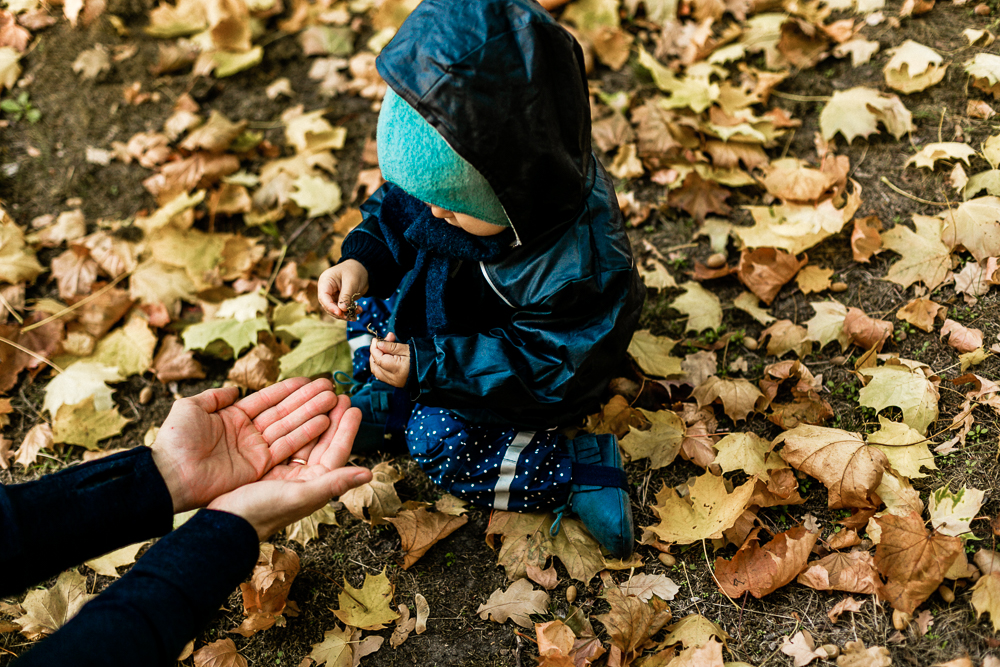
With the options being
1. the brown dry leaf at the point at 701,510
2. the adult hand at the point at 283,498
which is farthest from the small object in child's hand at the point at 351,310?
the brown dry leaf at the point at 701,510

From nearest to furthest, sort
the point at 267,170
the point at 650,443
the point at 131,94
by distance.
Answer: the point at 650,443 → the point at 267,170 → the point at 131,94

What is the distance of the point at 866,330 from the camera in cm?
228

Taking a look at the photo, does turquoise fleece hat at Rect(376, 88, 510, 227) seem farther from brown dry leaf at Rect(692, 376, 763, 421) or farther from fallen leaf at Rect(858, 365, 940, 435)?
fallen leaf at Rect(858, 365, 940, 435)

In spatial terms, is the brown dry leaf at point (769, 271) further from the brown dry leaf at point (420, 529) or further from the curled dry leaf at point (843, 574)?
the brown dry leaf at point (420, 529)

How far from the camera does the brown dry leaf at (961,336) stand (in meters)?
2.15

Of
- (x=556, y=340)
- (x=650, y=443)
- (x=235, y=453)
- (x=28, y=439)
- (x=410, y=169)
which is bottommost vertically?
(x=650, y=443)

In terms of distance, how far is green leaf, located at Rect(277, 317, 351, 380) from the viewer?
96.2 inches

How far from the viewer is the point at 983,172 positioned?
97.0 inches

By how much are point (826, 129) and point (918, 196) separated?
19.4 inches

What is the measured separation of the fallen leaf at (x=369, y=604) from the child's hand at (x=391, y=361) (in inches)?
25.4

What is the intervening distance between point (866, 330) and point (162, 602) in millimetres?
2334

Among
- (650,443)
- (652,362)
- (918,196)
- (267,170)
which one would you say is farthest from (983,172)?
(267,170)

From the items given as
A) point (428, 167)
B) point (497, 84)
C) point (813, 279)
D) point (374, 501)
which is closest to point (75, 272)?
point (374, 501)

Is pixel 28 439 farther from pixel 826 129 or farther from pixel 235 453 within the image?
pixel 826 129
